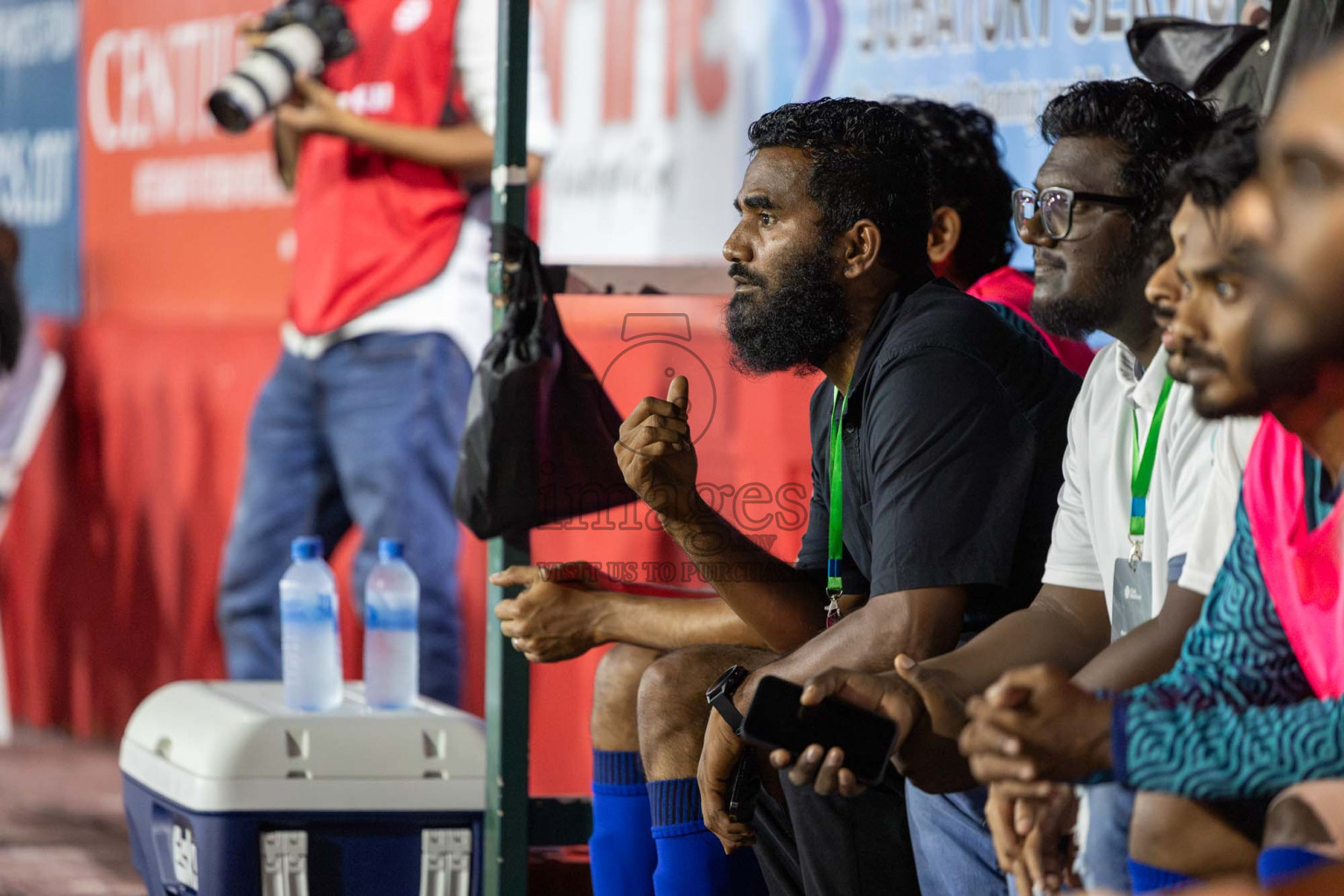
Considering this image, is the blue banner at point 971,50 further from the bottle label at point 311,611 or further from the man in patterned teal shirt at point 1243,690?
the man in patterned teal shirt at point 1243,690

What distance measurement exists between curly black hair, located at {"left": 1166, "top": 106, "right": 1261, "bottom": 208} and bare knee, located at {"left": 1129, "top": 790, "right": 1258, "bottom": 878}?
1.79 ft

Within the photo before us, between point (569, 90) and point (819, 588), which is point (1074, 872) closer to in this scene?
point (819, 588)

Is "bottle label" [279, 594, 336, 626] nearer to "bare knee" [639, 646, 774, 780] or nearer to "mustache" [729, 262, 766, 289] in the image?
"bare knee" [639, 646, 774, 780]

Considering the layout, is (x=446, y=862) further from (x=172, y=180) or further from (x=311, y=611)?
(x=172, y=180)

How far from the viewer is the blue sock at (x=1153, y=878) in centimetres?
164

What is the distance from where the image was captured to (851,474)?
2455mm

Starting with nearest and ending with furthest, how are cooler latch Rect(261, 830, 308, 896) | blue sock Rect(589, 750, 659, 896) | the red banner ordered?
blue sock Rect(589, 750, 659, 896) → cooler latch Rect(261, 830, 308, 896) → the red banner

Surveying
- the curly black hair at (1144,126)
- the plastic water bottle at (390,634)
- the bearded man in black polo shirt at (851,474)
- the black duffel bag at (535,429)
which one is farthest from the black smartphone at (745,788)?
the plastic water bottle at (390,634)

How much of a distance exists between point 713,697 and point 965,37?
1637 millimetres

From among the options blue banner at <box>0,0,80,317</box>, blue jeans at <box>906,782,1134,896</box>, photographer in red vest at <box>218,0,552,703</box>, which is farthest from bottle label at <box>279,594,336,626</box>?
blue banner at <box>0,0,80,317</box>

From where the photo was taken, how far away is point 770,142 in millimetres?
2541

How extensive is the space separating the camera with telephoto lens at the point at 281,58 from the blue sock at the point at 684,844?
216 centimetres

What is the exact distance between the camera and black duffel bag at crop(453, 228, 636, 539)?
291 cm

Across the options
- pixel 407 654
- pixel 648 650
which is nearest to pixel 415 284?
pixel 407 654
